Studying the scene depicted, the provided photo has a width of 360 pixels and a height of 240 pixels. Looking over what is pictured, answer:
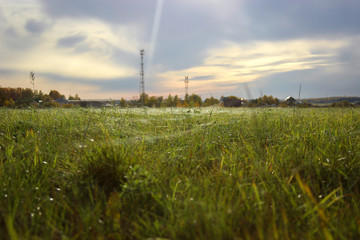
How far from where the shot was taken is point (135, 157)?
254cm

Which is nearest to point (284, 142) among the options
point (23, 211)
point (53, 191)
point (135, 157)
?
point (135, 157)

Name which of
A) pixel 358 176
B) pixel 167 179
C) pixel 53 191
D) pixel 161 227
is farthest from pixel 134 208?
pixel 358 176

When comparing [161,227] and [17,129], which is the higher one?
[17,129]

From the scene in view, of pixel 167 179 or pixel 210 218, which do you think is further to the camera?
pixel 167 179

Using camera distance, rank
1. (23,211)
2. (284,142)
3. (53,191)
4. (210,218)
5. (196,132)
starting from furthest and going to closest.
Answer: (196,132)
(284,142)
(53,191)
(23,211)
(210,218)

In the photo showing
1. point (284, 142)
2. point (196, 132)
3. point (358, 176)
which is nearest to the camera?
point (358, 176)

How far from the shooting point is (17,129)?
4914 mm

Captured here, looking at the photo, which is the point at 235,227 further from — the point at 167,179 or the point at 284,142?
the point at 284,142

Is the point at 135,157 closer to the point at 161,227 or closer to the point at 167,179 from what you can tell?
the point at 167,179

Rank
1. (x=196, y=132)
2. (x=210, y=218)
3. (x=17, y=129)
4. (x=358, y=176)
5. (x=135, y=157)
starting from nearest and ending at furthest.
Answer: (x=210, y=218)
(x=358, y=176)
(x=135, y=157)
(x=196, y=132)
(x=17, y=129)

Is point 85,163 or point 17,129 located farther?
point 17,129

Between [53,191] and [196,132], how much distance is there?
2795 millimetres

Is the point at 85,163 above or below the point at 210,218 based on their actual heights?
above

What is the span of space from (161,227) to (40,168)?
1.72 meters
